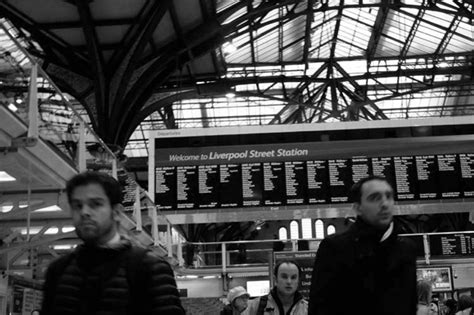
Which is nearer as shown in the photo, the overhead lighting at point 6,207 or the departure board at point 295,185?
the overhead lighting at point 6,207

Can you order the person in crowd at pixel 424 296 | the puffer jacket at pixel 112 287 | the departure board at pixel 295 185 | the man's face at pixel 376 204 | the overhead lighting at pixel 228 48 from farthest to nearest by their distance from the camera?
the overhead lighting at pixel 228 48 → the departure board at pixel 295 185 → the person in crowd at pixel 424 296 → the man's face at pixel 376 204 → the puffer jacket at pixel 112 287

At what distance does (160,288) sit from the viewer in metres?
2.73

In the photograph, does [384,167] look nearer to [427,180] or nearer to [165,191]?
[427,180]

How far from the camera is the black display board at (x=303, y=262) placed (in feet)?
34.1

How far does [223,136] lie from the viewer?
60.7ft

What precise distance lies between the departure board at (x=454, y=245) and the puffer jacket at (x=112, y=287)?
25001mm

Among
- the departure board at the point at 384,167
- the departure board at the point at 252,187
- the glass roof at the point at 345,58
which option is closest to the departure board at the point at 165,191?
the departure board at the point at 252,187

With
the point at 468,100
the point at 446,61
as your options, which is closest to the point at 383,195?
the point at 446,61

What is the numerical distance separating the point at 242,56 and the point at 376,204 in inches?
968

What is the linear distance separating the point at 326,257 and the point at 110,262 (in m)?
1.16

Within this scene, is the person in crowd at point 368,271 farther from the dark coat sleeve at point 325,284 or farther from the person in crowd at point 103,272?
the person in crowd at point 103,272

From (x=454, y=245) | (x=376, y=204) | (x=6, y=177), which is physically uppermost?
(x=454, y=245)

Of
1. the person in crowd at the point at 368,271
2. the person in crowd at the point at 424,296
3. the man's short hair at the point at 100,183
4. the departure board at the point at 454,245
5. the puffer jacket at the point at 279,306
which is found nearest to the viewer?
the man's short hair at the point at 100,183

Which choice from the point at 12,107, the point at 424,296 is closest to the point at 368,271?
the point at 424,296
